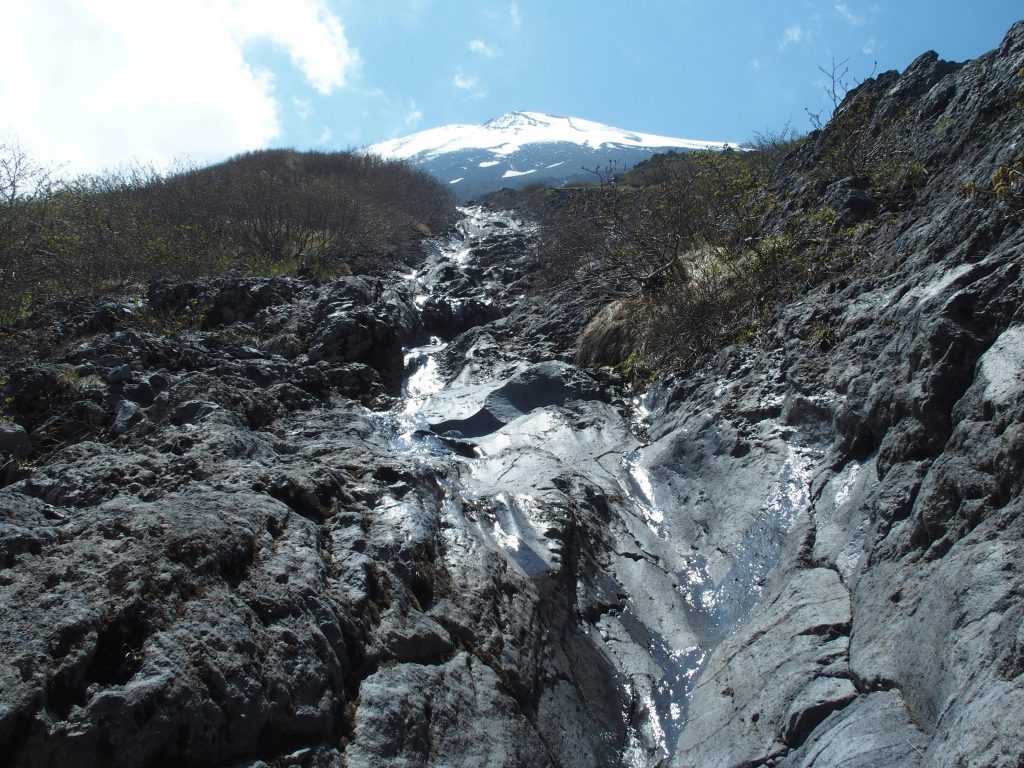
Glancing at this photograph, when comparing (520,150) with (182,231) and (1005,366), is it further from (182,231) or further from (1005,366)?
(1005,366)

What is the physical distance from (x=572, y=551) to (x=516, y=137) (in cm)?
6778

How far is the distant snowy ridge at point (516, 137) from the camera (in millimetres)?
57281

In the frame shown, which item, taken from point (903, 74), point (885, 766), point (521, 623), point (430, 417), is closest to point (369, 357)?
point (430, 417)

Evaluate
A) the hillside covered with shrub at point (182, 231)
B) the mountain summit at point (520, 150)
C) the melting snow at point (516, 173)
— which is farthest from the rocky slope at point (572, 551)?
the melting snow at point (516, 173)

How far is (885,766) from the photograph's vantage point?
184cm

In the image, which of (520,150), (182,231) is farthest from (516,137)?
(182,231)

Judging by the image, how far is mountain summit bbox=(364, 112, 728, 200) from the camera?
1706 inches

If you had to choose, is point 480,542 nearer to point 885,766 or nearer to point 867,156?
point 885,766

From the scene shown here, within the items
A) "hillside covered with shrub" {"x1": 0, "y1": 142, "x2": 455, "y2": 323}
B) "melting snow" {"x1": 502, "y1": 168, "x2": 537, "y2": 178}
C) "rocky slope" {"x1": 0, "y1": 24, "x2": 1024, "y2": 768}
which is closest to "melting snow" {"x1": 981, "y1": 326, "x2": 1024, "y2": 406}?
"rocky slope" {"x1": 0, "y1": 24, "x2": 1024, "y2": 768}

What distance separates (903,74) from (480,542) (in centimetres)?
974

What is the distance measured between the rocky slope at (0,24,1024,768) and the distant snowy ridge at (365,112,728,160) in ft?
162

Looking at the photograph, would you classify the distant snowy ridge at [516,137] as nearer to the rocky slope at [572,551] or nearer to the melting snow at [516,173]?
the melting snow at [516,173]

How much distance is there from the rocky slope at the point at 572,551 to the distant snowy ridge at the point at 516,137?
49456 mm

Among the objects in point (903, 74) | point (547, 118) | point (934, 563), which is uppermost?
point (547, 118)
